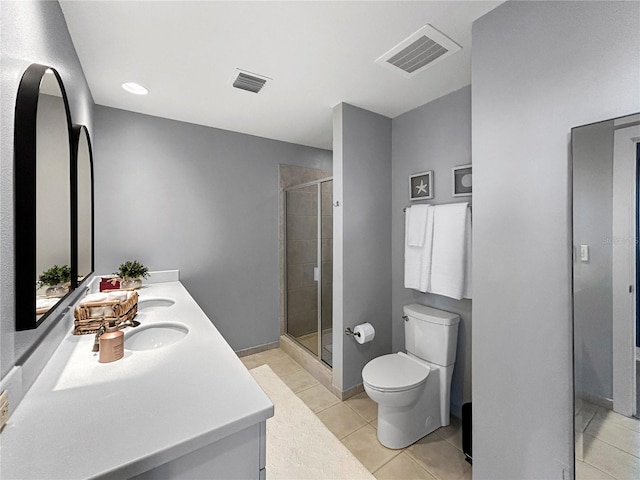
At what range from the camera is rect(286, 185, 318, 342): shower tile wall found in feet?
9.65

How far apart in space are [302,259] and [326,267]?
399mm

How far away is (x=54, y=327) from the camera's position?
1.09 metres

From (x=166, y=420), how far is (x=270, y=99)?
2.18 metres

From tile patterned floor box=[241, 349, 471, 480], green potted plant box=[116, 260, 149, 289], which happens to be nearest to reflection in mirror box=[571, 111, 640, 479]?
tile patterned floor box=[241, 349, 471, 480]

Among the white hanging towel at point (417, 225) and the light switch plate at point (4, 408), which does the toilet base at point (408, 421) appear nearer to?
the white hanging towel at point (417, 225)

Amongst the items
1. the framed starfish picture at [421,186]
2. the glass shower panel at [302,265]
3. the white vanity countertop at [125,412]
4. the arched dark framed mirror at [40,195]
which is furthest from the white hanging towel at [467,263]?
the arched dark framed mirror at [40,195]

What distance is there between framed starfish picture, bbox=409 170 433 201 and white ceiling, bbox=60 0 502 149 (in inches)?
23.4

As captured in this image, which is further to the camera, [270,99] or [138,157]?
[138,157]

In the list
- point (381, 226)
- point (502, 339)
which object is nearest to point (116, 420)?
point (502, 339)

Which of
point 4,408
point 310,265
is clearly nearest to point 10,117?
point 4,408

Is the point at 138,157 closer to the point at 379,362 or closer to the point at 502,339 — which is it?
the point at 379,362

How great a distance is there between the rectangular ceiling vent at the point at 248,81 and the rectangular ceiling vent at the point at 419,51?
799 mm

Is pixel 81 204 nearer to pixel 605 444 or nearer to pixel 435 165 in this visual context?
pixel 435 165

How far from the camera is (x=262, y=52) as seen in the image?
162cm
